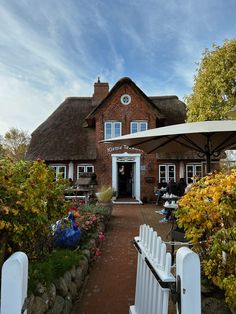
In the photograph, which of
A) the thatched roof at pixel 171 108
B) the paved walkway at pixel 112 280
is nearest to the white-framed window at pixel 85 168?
the thatched roof at pixel 171 108

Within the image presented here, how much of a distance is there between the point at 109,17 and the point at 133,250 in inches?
322

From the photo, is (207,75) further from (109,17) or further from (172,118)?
(109,17)

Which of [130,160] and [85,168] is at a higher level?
[130,160]

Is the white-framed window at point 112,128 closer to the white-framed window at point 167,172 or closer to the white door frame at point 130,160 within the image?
the white door frame at point 130,160

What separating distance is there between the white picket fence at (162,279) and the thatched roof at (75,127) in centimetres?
1473

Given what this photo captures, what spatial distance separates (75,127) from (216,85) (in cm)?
946

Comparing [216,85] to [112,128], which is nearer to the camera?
[216,85]

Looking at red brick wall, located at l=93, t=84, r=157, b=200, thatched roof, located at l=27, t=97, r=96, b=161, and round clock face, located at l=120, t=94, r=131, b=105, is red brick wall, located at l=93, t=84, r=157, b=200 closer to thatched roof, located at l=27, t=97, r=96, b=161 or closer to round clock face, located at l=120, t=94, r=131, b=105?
round clock face, located at l=120, t=94, r=131, b=105

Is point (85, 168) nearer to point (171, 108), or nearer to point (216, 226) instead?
point (171, 108)

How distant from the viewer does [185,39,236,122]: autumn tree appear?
1680 cm

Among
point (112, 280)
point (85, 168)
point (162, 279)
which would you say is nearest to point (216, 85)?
point (85, 168)

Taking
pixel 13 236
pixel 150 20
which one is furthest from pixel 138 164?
pixel 13 236

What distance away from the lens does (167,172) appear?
18000 mm

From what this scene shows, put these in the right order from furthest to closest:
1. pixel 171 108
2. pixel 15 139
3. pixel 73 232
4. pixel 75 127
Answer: pixel 15 139 → pixel 171 108 → pixel 75 127 → pixel 73 232
